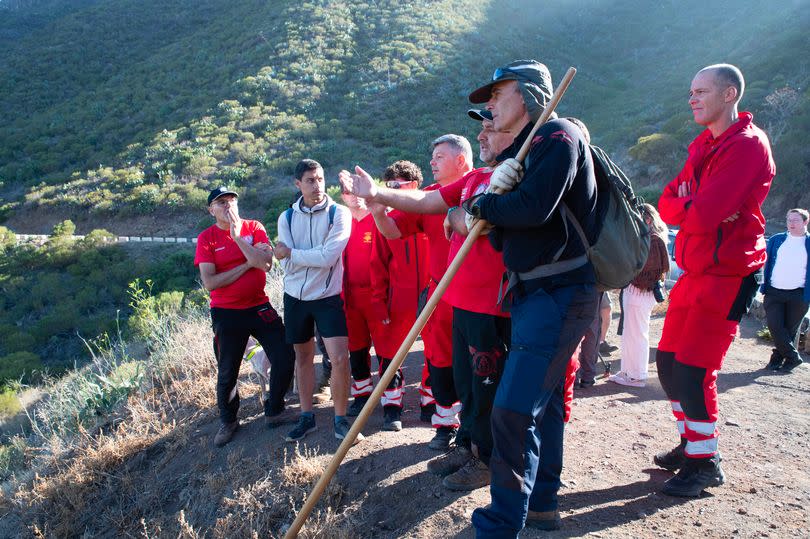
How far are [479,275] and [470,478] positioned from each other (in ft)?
3.97

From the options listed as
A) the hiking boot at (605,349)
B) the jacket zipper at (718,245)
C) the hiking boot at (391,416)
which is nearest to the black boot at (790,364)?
the hiking boot at (605,349)

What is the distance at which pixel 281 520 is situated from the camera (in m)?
3.98

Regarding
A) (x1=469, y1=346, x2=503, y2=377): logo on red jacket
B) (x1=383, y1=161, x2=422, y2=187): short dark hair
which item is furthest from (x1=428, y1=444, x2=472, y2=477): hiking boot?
(x1=383, y1=161, x2=422, y2=187): short dark hair

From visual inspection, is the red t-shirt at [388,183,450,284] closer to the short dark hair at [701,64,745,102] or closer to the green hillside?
the short dark hair at [701,64,745,102]

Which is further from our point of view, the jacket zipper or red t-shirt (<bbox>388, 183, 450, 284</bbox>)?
red t-shirt (<bbox>388, 183, 450, 284</bbox>)

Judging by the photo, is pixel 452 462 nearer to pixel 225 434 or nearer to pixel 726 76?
pixel 225 434

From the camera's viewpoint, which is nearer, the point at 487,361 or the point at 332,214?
the point at 487,361

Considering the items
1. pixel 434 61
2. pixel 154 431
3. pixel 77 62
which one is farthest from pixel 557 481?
pixel 77 62

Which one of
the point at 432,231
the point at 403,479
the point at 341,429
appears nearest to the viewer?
the point at 403,479

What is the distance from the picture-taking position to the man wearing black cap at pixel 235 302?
15.9ft

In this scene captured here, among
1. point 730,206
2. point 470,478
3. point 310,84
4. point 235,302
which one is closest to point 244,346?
point 235,302

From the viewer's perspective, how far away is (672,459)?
12.4 ft

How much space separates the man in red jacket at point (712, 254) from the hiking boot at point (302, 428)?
2.64 m

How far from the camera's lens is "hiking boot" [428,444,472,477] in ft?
12.2
